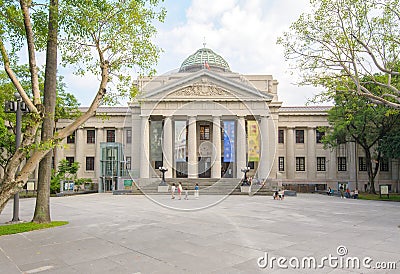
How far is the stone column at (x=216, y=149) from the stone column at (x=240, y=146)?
7.78 ft

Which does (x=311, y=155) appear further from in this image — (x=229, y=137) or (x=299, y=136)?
(x=229, y=137)

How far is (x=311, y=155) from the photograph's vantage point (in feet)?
166

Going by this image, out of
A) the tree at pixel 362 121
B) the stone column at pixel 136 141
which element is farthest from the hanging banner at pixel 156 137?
the tree at pixel 362 121

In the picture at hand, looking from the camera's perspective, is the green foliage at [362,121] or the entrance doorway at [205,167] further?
the entrance doorway at [205,167]

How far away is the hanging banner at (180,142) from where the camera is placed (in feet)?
128

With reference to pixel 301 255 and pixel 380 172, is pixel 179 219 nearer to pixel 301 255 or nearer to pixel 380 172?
pixel 301 255

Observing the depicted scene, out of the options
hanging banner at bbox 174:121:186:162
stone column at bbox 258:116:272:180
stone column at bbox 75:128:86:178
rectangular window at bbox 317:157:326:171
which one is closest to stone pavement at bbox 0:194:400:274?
hanging banner at bbox 174:121:186:162

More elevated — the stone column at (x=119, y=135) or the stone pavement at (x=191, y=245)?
the stone column at (x=119, y=135)

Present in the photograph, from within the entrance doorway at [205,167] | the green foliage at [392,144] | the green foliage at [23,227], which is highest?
the green foliage at [392,144]

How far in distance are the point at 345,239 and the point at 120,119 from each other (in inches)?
1751

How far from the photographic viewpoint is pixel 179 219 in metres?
15.4

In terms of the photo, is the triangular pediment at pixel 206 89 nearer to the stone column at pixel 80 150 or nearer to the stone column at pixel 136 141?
the stone column at pixel 136 141

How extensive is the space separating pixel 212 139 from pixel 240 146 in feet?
19.9

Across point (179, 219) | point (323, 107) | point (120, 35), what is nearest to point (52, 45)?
point (120, 35)
